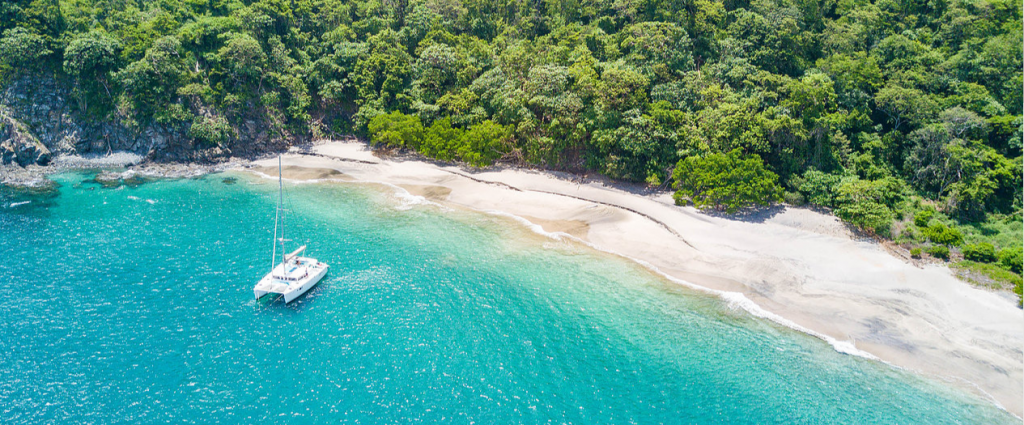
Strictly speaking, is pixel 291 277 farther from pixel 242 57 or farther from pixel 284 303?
pixel 242 57

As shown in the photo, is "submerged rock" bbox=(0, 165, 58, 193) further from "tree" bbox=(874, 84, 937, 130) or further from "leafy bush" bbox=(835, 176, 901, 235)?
"tree" bbox=(874, 84, 937, 130)

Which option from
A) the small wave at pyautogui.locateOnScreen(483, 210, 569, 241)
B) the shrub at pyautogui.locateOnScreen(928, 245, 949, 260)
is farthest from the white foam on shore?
the shrub at pyautogui.locateOnScreen(928, 245, 949, 260)

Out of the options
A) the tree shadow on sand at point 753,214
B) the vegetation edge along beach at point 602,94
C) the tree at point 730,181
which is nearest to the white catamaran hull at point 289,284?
the vegetation edge along beach at point 602,94

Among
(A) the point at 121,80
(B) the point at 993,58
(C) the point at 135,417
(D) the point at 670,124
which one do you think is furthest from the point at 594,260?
(A) the point at 121,80

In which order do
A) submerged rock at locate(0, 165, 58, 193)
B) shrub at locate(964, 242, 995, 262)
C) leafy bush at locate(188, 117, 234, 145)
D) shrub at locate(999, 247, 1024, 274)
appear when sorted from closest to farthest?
shrub at locate(999, 247, 1024, 274)
shrub at locate(964, 242, 995, 262)
submerged rock at locate(0, 165, 58, 193)
leafy bush at locate(188, 117, 234, 145)

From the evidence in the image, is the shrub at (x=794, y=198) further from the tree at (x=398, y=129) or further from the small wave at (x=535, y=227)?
the tree at (x=398, y=129)

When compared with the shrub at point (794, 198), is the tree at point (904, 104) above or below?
above
